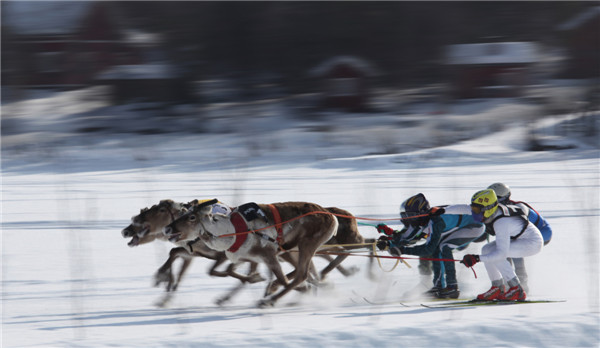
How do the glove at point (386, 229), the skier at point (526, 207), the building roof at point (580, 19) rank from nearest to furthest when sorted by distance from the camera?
1. the skier at point (526, 207)
2. the glove at point (386, 229)
3. the building roof at point (580, 19)

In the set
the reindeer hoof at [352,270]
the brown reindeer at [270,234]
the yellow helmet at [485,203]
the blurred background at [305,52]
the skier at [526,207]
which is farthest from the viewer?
the blurred background at [305,52]

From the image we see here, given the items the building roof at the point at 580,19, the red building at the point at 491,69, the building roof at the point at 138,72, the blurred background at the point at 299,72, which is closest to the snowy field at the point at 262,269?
the blurred background at the point at 299,72

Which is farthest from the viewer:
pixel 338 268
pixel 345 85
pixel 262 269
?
pixel 345 85

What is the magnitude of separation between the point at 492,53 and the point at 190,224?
36662 mm

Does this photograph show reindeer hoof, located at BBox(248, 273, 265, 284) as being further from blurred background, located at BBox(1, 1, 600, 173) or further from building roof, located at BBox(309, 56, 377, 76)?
building roof, located at BBox(309, 56, 377, 76)

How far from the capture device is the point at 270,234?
7.56 m

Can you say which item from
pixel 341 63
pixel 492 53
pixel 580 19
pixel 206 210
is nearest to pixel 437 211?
pixel 206 210

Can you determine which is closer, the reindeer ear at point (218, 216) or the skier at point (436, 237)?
the reindeer ear at point (218, 216)

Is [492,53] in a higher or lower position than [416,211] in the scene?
higher

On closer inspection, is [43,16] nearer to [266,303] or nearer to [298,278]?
[298,278]

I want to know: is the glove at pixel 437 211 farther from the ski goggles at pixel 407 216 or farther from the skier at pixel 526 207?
the skier at pixel 526 207

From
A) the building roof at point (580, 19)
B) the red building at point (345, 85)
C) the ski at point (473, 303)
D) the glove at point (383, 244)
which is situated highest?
the building roof at point (580, 19)

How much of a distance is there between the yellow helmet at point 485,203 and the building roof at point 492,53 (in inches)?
1364

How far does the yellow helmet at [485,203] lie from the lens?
7137 mm
